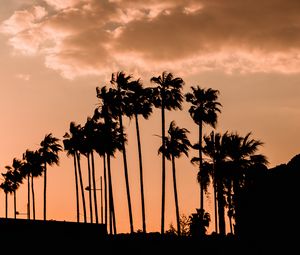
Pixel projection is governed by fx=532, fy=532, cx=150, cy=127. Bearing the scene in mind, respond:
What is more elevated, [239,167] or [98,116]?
[98,116]

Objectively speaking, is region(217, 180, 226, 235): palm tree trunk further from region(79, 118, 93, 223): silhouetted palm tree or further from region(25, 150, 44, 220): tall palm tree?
region(25, 150, 44, 220): tall palm tree

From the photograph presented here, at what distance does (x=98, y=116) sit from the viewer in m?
69.6

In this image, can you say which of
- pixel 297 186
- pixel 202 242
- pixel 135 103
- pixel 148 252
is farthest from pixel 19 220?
pixel 135 103

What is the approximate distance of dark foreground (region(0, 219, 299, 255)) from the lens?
36544mm

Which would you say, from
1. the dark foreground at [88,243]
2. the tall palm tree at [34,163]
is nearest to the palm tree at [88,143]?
the tall palm tree at [34,163]

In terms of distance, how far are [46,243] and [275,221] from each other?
1622 centimetres

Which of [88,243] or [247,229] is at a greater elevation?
[247,229]

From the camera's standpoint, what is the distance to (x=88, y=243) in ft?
132

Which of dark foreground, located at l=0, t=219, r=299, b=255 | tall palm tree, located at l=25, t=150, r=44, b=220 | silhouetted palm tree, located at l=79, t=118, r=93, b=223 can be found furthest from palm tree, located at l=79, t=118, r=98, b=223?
dark foreground, located at l=0, t=219, r=299, b=255

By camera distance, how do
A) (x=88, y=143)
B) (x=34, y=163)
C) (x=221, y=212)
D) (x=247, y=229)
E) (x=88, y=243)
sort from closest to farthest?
(x=247, y=229) → (x=88, y=243) → (x=221, y=212) → (x=88, y=143) → (x=34, y=163)

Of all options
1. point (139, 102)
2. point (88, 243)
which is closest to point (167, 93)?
point (139, 102)

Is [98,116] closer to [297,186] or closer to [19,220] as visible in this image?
[19,220]

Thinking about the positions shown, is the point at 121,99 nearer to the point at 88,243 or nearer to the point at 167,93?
the point at 167,93

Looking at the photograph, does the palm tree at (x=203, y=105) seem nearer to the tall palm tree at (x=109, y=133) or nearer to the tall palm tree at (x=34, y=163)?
the tall palm tree at (x=109, y=133)
